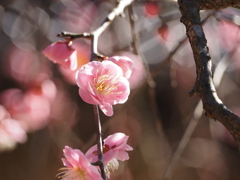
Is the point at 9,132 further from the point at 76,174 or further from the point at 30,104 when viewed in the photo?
the point at 76,174

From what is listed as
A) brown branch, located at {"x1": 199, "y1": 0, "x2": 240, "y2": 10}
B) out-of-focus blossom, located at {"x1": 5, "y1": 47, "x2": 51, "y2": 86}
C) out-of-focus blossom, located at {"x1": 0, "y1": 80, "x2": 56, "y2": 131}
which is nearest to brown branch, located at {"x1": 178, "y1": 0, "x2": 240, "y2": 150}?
brown branch, located at {"x1": 199, "y1": 0, "x2": 240, "y2": 10}

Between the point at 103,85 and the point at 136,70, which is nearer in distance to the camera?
the point at 103,85

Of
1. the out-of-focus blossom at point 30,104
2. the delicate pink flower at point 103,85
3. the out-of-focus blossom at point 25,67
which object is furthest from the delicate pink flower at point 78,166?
the out-of-focus blossom at point 25,67

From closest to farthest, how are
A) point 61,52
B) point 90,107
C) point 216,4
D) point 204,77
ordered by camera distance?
point 204,77, point 216,4, point 61,52, point 90,107

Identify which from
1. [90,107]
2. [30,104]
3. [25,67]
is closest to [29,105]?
[30,104]

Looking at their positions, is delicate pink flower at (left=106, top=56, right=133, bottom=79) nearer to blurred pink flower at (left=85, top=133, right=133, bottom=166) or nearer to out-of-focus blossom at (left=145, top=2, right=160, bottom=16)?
blurred pink flower at (left=85, top=133, right=133, bottom=166)

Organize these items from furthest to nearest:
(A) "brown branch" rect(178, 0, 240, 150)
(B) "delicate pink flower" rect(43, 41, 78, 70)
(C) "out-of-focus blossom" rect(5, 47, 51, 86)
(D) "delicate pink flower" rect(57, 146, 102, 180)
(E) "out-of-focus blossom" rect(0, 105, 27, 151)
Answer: (C) "out-of-focus blossom" rect(5, 47, 51, 86)
(E) "out-of-focus blossom" rect(0, 105, 27, 151)
(B) "delicate pink flower" rect(43, 41, 78, 70)
(D) "delicate pink flower" rect(57, 146, 102, 180)
(A) "brown branch" rect(178, 0, 240, 150)

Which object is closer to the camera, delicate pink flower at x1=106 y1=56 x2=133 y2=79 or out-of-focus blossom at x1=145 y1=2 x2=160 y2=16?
delicate pink flower at x1=106 y1=56 x2=133 y2=79

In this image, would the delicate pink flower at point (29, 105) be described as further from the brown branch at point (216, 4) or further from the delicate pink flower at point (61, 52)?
the brown branch at point (216, 4)
